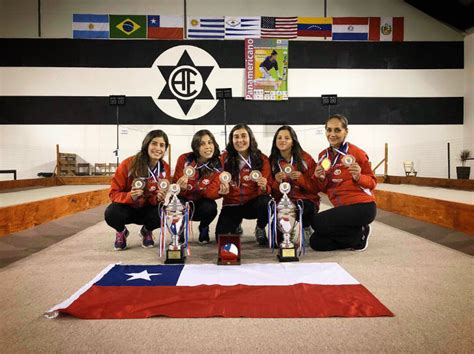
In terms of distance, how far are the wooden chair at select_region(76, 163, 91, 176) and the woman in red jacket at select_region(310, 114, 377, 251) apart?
7266 millimetres

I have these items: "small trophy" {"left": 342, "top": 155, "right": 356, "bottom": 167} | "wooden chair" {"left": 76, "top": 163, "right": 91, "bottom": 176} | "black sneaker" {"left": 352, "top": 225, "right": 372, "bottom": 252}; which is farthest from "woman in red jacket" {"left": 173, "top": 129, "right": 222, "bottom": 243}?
"wooden chair" {"left": 76, "top": 163, "right": 91, "bottom": 176}

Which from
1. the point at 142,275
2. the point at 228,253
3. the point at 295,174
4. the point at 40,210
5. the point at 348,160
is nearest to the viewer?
the point at 142,275

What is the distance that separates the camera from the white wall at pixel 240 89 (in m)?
8.56

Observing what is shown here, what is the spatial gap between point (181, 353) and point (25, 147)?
9.00 m

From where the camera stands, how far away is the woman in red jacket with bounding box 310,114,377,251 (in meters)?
2.34

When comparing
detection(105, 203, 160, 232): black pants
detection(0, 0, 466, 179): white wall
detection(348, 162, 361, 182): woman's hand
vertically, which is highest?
detection(0, 0, 466, 179): white wall

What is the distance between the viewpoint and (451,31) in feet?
28.9

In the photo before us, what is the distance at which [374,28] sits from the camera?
8.78 metres

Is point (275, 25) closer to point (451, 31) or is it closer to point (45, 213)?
point (451, 31)

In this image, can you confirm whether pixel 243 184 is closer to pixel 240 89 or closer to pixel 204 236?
pixel 204 236

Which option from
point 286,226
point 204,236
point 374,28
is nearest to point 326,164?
point 286,226

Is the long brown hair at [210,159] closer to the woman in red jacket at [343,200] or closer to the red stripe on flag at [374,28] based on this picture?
the woman in red jacket at [343,200]

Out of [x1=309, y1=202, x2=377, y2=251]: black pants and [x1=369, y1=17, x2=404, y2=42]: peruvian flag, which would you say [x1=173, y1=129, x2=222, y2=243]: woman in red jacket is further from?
[x1=369, y1=17, x2=404, y2=42]: peruvian flag

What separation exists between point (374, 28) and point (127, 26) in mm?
5833
